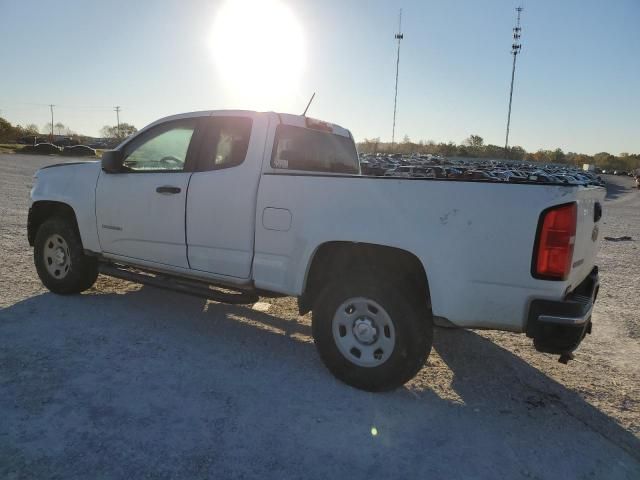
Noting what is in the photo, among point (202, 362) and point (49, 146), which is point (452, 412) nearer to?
point (202, 362)

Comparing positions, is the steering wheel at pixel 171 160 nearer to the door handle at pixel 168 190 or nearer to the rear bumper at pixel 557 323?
the door handle at pixel 168 190

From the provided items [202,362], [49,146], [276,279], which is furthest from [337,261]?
[49,146]

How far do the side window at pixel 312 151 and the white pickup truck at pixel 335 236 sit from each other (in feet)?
0.06

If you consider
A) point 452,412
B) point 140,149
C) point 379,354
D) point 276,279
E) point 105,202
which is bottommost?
point 452,412

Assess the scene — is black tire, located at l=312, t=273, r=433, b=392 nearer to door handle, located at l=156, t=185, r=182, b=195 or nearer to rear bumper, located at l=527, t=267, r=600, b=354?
rear bumper, located at l=527, t=267, r=600, b=354

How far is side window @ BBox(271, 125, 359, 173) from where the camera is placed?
3975 millimetres

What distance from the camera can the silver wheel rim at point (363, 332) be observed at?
3242 mm

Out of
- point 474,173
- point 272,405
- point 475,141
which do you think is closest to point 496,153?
point 475,141

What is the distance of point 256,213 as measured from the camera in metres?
3.65

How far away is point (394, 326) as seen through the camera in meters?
3.15

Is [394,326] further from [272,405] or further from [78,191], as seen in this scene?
[78,191]

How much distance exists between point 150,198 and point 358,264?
7.09ft

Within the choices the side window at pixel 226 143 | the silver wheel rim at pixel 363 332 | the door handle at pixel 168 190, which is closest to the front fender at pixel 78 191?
the door handle at pixel 168 190

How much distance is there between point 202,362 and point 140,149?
7.47 feet
